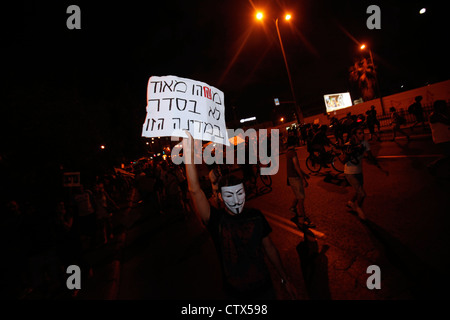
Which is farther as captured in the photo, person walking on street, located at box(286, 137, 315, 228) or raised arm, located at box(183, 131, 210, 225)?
person walking on street, located at box(286, 137, 315, 228)

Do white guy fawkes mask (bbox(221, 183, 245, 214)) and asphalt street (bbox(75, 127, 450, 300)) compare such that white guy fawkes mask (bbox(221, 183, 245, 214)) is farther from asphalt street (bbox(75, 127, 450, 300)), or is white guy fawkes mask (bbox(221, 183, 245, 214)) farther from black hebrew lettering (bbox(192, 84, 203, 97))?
black hebrew lettering (bbox(192, 84, 203, 97))

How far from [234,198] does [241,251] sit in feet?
1.68

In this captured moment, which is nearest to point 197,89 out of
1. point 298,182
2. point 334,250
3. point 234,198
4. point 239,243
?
point 234,198

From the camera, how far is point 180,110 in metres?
2.59

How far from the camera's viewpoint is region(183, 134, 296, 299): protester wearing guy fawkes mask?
1.96 m

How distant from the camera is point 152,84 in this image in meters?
2.65

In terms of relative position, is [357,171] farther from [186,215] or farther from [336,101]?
[336,101]

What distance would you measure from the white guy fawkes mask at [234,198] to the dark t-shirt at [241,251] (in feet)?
0.31

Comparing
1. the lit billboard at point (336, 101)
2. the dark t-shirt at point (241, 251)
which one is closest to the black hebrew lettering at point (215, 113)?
the dark t-shirt at point (241, 251)

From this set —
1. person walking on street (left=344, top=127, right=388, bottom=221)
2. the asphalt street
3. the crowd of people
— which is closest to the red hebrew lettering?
the crowd of people

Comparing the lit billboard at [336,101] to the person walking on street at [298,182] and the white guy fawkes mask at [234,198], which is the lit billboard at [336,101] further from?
the white guy fawkes mask at [234,198]
